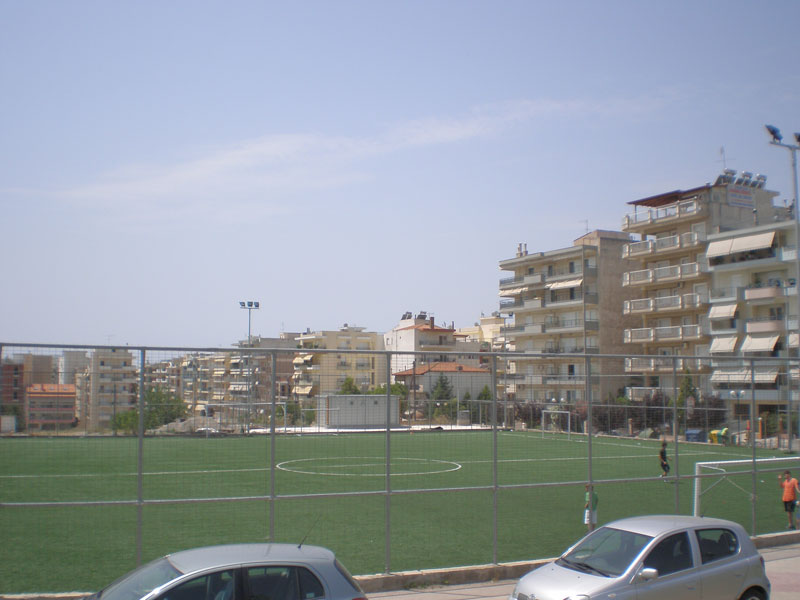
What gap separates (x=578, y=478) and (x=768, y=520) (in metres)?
9.76

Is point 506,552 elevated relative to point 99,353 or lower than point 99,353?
lower

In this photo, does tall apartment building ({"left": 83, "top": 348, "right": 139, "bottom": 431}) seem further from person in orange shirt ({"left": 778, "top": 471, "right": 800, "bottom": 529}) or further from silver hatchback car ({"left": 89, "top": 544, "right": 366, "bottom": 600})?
person in orange shirt ({"left": 778, "top": 471, "right": 800, "bottom": 529})

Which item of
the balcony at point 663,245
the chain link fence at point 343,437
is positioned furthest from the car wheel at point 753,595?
the balcony at point 663,245

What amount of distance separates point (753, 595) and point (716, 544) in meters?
0.95

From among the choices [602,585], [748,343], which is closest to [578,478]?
[602,585]

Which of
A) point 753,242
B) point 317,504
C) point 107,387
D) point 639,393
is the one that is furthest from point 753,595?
point 753,242

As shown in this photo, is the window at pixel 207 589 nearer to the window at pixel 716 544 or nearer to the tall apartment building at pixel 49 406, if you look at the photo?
the tall apartment building at pixel 49 406

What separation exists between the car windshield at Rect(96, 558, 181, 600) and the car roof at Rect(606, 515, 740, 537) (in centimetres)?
582

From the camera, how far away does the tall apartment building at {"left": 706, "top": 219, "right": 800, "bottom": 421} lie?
2211 inches

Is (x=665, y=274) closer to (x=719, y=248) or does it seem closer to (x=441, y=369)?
(x=719, y=248)

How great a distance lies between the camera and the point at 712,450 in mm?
18500

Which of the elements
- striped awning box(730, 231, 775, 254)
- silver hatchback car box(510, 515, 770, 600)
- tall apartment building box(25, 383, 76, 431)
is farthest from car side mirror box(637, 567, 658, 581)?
striped awning box(730, 231, 775, 254)

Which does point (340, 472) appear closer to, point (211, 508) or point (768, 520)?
point (211, 508)

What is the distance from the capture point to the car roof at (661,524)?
9500mm
